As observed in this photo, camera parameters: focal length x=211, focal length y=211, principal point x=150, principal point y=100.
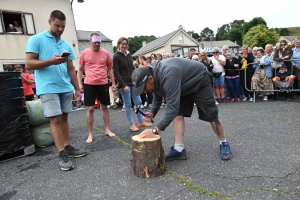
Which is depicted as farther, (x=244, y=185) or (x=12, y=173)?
(x=12, y=173)

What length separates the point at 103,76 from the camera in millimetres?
4012

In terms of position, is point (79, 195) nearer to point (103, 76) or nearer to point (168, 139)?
point (168, 139)

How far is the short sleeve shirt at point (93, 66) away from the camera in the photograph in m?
3.91

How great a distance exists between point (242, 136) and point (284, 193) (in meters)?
1.75

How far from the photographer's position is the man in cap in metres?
2.34

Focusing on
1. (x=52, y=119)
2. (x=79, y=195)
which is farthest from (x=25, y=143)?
(x=79, y=195)

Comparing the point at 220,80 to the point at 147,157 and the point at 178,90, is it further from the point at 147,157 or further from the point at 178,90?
the point at 147,157

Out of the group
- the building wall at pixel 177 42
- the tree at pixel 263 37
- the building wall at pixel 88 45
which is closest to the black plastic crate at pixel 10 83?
the building wall at pixel 88 45

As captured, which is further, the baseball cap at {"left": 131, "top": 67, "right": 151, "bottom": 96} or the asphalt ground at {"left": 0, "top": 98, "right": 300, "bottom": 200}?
the baseball cap at {"left": 131, "top": 67, "right": 151, "bottom": 96}

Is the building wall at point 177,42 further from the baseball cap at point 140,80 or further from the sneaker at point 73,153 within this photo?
the baseball cap at point 140,80

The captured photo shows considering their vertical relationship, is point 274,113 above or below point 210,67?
below

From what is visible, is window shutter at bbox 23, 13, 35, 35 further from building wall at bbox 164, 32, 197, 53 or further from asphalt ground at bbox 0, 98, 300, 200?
building wall at bbox 164, 32, 197, 53

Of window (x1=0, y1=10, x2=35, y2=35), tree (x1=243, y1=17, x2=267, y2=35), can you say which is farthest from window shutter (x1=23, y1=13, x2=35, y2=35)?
tree (x1=243, y1=17, x2=267, y2=35)

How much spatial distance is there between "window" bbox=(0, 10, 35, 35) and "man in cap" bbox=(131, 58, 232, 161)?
13856 millimetres
